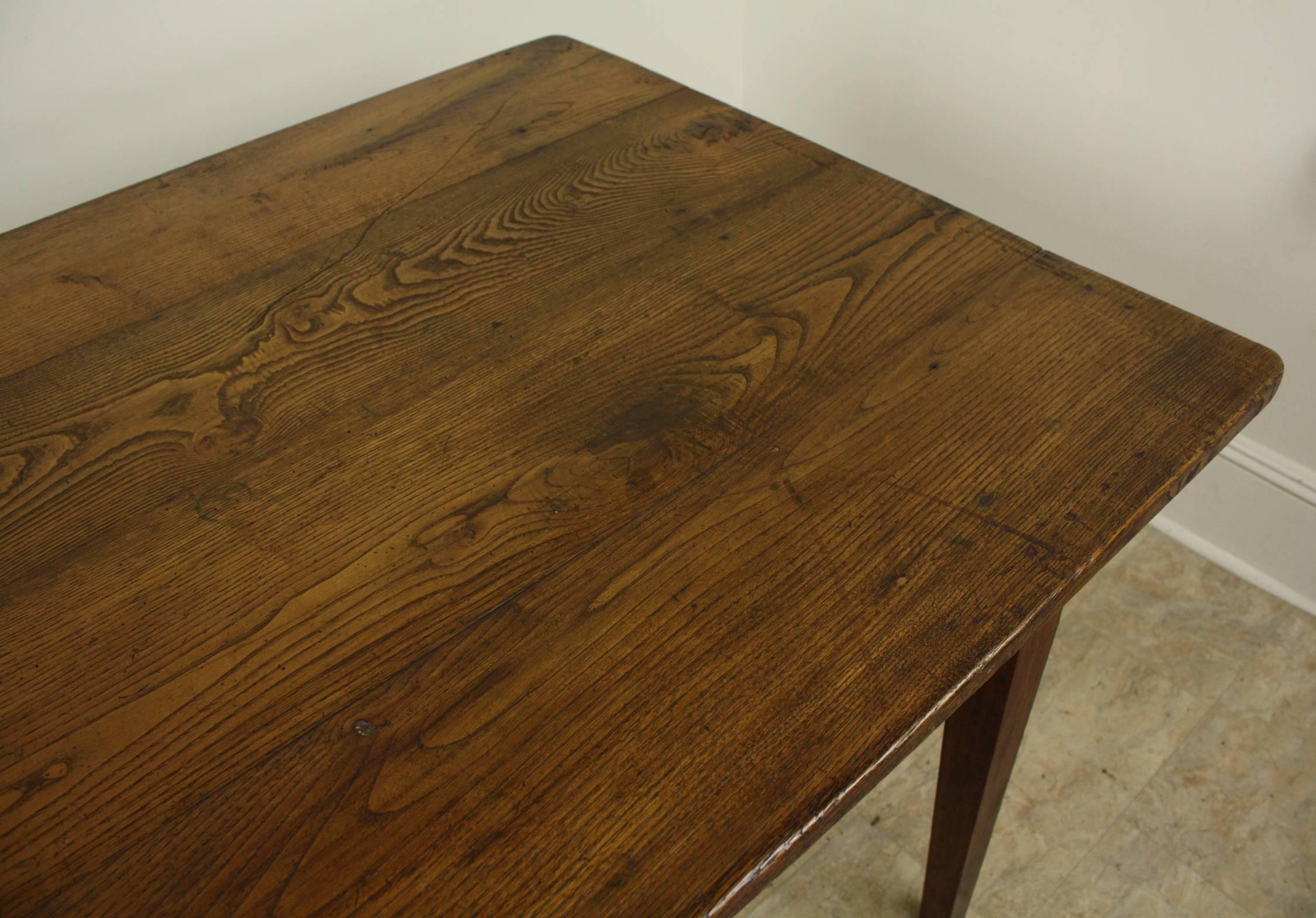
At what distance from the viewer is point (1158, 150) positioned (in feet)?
4.09

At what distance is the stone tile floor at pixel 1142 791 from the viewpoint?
3.67 feet

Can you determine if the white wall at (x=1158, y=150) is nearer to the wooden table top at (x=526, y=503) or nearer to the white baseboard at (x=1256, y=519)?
the white baseboard at (x=1256, y=519)

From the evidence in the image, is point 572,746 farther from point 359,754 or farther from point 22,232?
point 22,232

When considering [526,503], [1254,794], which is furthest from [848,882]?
[526,503]

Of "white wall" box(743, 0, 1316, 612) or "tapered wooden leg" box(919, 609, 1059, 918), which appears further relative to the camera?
"white wall" box(743, 0, 1316, 612)

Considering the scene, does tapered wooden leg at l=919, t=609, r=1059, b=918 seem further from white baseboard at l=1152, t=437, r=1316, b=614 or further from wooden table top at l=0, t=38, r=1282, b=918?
white baseboard at l=1152, t=437, r=1316, b=614

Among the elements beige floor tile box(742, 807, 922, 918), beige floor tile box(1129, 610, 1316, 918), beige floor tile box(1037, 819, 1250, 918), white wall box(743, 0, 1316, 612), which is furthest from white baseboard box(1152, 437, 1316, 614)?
beige floor tile box(742, 807, 922, 918)

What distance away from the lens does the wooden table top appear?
0.53 meters

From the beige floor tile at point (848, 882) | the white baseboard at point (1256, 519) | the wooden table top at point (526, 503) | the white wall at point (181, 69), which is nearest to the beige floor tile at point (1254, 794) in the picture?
the white baseboard at point (1256, 519)

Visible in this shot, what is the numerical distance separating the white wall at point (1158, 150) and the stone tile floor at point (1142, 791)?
0.14 metres

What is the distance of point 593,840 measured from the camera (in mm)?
517

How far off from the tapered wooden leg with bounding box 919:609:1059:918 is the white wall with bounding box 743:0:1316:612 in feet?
1.93

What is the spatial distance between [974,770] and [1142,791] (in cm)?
47

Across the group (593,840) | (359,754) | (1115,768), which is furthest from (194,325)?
(1115,768)
